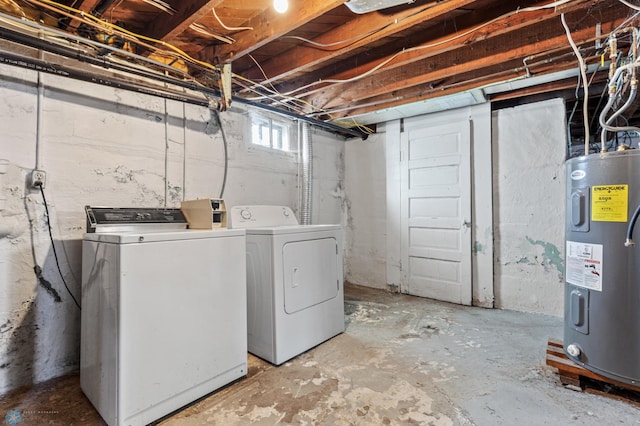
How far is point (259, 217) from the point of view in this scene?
2.66 metres

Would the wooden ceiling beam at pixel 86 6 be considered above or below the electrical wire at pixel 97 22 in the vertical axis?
above

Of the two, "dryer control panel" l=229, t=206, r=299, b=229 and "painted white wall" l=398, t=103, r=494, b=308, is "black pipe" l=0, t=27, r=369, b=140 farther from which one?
"painted white wall" l=398, t=103, r=494, b=308

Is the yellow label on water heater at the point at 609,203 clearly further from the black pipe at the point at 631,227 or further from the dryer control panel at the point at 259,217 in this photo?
the dryer control panel at the point at 259,217

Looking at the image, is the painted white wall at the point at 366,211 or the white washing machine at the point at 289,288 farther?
the painted white wall at the point at 366,211

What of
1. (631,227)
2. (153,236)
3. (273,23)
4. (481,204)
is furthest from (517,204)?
(153,236)

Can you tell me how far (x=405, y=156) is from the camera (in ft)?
12.1

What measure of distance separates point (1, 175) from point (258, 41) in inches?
66.9

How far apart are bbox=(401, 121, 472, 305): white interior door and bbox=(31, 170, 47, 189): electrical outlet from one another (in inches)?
129

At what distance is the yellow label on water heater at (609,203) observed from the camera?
1583 mm

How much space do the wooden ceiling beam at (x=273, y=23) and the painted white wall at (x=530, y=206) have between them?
7.93 feet

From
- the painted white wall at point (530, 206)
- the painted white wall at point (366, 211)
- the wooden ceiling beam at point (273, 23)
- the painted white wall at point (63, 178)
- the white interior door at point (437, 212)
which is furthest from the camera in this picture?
the painted white wall at point (366, 211)

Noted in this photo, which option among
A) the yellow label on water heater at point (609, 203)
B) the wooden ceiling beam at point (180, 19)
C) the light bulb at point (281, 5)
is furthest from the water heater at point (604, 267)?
the wooden ceiling beam at point (180, 19)

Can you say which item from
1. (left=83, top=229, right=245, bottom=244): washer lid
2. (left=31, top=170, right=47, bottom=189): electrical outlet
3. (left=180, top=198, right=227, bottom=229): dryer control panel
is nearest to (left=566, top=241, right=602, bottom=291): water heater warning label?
(left=83, top=229, right=245, bottom=244): washer lid

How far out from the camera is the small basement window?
123 inches
